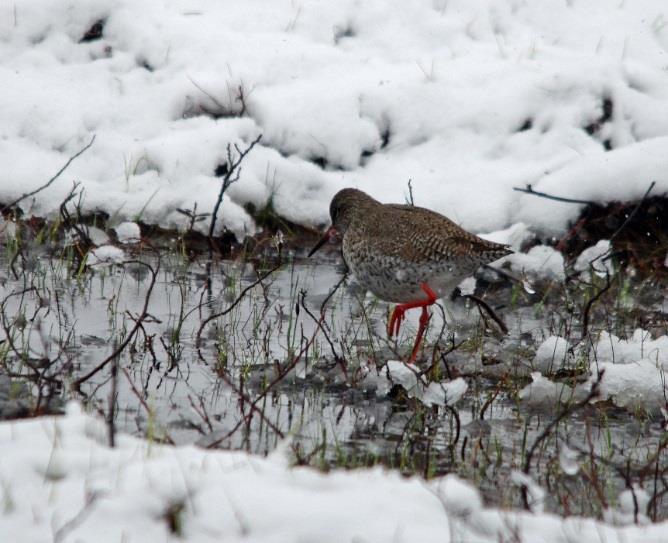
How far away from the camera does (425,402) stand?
15.5ft

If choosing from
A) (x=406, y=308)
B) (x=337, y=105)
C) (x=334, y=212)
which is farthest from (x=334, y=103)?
(x=406, y=308)

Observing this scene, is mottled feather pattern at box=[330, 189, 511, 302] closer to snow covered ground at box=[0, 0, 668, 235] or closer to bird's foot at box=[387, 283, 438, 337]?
bird's foot at box=[387, 283, 438, 337]

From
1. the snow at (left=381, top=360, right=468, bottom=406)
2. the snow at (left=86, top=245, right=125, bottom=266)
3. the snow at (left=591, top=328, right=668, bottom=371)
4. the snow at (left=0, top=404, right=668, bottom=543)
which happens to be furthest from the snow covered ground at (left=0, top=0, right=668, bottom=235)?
the snow at (left=0, top=404, right=668, bottom=543)

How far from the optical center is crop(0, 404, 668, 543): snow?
9.80 ft

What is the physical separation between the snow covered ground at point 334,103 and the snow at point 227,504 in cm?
444

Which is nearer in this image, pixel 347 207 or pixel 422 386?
pixel 422 386

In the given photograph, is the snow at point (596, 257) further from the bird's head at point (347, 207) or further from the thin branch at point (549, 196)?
the bird's head at point (347, 207)

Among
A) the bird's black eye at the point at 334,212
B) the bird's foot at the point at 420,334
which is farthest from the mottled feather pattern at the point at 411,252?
the bird's black eye at the point at 334,212

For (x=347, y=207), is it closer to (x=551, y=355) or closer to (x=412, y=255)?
(x=412, y=255)

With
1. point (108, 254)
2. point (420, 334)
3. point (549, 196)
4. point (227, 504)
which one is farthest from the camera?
point (108, 254)

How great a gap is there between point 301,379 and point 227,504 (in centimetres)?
215

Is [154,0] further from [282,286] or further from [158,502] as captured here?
[158,502]

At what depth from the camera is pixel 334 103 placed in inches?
332

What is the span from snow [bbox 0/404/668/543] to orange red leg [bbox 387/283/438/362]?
2.25 m
